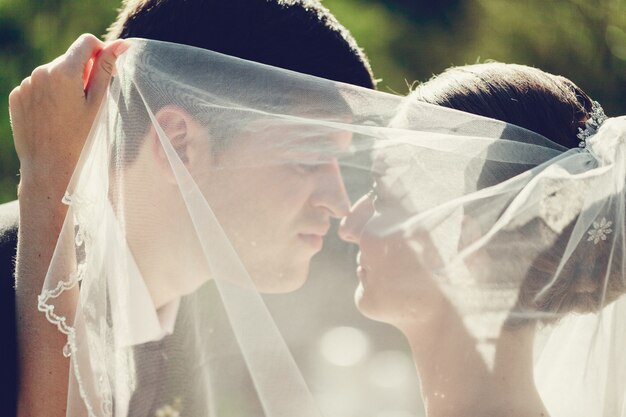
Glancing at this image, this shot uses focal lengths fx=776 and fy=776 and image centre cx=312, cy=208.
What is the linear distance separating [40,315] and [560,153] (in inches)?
51.0

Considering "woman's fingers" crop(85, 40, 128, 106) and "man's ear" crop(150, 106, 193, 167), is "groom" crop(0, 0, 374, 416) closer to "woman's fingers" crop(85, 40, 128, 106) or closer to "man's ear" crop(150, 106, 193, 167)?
"woman's fingers" crop(85, 40, 128, 106)

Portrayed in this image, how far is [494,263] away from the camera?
5.49ft

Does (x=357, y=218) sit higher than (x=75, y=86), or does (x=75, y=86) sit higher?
(x=75, y=86)

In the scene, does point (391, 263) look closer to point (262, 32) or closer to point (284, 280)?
point (284, 280)

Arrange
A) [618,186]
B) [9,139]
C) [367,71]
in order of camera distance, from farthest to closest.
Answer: [9,139] < [367,71] < [618,186]

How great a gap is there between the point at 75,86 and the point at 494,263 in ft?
3.54

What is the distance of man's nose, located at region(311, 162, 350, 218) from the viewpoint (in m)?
1.73

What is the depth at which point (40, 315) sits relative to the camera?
1901 millimetres

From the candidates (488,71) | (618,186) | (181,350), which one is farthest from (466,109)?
(181,350)

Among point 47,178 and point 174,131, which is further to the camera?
point 47,178

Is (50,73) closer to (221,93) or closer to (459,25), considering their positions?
(221,93)

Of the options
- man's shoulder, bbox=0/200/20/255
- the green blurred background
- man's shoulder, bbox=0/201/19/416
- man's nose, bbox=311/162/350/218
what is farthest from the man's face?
the green blurred background

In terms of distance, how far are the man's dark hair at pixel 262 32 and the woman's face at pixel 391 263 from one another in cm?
55

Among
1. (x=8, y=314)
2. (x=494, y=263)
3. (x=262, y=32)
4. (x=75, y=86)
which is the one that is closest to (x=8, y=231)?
(x=8, y=314)
